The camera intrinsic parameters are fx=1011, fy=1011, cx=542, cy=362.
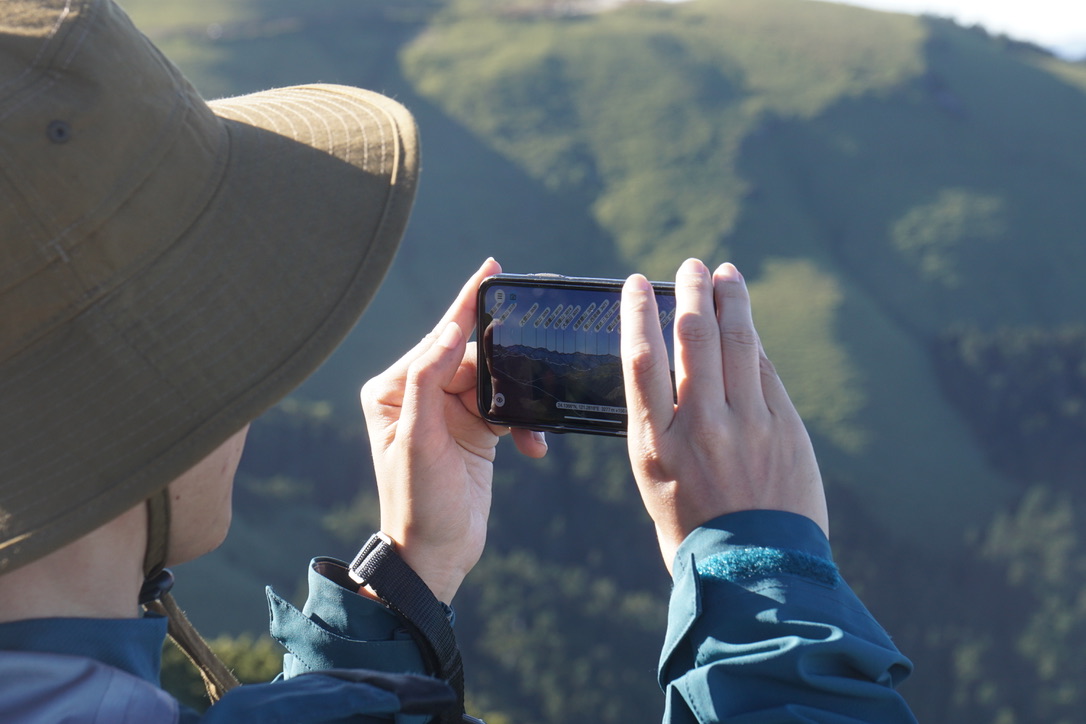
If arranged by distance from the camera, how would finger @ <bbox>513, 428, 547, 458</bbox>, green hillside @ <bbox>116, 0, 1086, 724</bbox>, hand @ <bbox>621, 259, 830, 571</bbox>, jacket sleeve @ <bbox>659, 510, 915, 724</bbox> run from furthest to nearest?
green hillside @ <bbox>116, 0, 1086, 724</bbox>, finger @ <bbox>513, 428, 547, 458</bbox>, hand @ <bbox>621, 259, 830, 571</bbox>, jacket sleeve @ <bbox>659, 510, 915, 724</bbox>

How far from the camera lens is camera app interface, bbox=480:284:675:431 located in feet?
7.01

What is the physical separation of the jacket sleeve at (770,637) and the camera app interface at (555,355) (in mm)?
590

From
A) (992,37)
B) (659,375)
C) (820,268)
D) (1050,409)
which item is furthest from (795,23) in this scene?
(659,375)

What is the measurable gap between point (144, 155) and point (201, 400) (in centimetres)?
35

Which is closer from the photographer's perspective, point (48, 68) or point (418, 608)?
point (48, 68)

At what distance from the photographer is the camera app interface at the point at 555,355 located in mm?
2137

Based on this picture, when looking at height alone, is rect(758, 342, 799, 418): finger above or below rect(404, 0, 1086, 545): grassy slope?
above

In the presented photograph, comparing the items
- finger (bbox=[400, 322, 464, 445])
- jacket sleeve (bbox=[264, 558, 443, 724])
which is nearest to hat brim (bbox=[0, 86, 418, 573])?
finger (bbox=[400, 322, 464, 445])

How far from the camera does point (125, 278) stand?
1.34 m

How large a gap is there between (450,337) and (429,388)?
0.11 meters

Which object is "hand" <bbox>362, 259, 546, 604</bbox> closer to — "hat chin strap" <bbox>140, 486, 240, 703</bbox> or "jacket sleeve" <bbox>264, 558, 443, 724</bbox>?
"jacket sleeve" <bbox>264, 558, 443, 724</bbox>

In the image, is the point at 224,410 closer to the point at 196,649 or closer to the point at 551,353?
the point at 196,649

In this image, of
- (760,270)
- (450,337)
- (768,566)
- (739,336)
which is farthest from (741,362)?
(760,270)

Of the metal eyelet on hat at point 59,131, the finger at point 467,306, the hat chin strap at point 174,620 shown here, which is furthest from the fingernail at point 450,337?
the metal eyelet on hat at point 59,131
